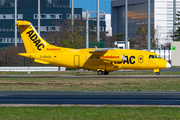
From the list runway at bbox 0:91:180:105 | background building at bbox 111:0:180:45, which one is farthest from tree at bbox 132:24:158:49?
runway at bbox 0:91:180:105

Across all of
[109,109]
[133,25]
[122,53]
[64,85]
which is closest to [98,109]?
[109,109]

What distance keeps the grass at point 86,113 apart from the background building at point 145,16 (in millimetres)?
81855

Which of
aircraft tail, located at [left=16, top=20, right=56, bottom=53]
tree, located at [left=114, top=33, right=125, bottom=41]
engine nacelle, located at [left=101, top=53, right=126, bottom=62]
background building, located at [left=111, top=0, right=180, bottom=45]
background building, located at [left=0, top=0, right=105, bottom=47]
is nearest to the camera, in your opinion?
engine nacelle, located at [left=101, top=53, right=126, bottom=62]

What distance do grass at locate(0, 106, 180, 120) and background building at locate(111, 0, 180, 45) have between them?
8186 centimetres

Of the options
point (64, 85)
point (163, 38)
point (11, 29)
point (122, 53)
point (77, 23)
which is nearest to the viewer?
point (64, 85)

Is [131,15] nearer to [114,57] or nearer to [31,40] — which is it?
[31,40]

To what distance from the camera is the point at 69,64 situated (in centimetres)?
3628

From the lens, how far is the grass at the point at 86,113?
11.7 meters

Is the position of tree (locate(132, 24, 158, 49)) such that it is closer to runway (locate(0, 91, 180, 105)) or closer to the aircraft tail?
the aircraft tail

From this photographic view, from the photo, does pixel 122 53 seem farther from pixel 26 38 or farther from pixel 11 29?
pixel 11 29

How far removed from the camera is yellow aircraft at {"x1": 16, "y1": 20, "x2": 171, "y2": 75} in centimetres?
3512

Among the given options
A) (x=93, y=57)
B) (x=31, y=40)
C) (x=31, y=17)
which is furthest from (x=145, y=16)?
(x=31, y=40)

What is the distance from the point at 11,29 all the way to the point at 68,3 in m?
18.3

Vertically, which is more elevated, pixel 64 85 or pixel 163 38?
pixel 163 38
